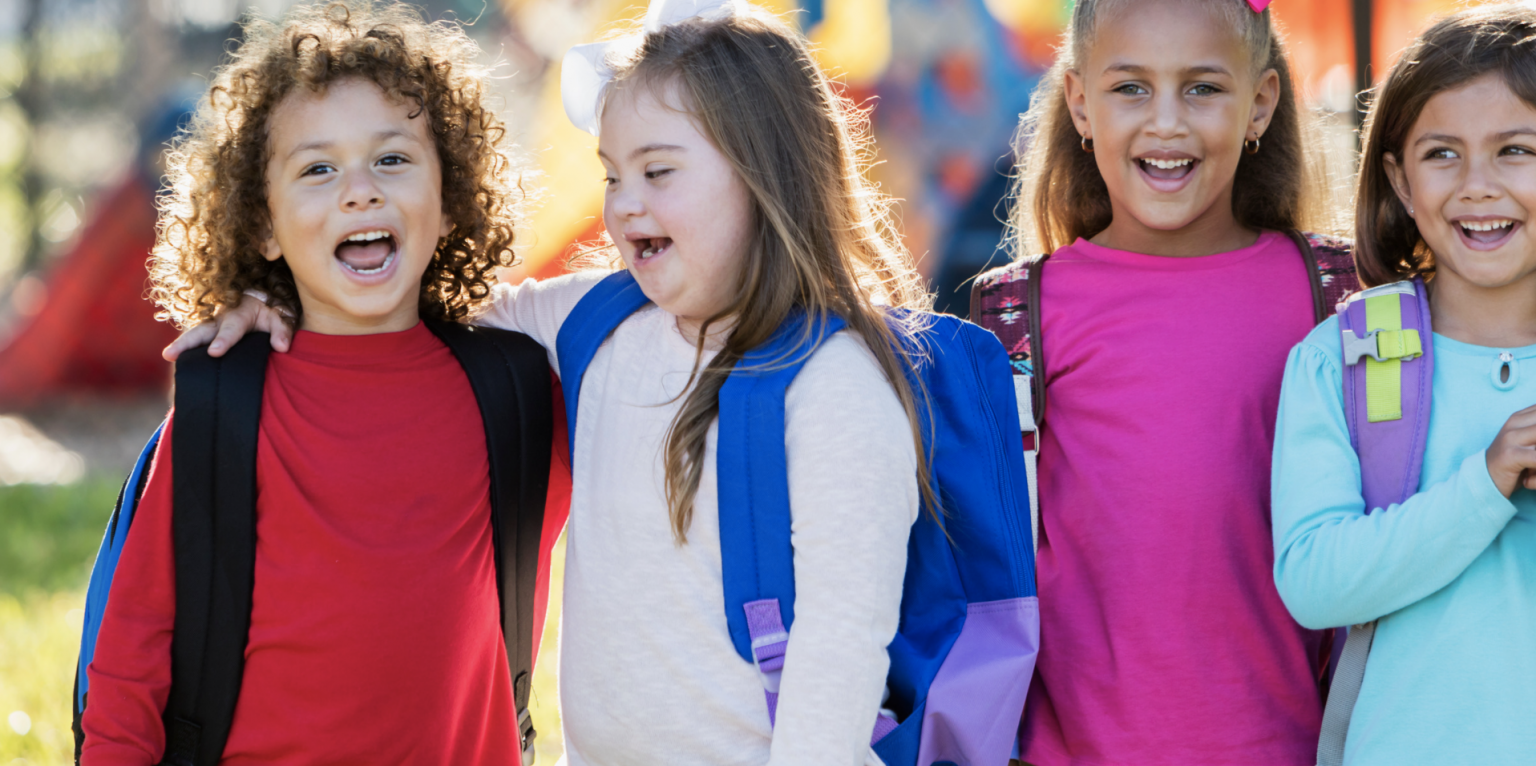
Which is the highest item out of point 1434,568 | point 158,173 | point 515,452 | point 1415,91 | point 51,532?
point 158,173

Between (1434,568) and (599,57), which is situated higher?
(599,57)

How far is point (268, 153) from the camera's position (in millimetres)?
2242

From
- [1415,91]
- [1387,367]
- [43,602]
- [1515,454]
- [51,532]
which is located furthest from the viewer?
[51,532]

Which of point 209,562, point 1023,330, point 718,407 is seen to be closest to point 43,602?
point 209,562

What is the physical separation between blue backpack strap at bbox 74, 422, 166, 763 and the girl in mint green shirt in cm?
176

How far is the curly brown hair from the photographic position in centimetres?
223

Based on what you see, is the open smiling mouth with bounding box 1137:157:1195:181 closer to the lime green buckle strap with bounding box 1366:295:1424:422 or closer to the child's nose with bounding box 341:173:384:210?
the lime green buckle strap with bounding box 1366:295:1424:422

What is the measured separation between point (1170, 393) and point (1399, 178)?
1.67 feet

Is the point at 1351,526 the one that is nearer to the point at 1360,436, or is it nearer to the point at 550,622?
the point at 1360,436

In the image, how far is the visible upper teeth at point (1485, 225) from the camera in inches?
75.0

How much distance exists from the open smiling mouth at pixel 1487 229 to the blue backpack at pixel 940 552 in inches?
28.5

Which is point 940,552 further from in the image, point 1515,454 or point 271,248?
point 271,248

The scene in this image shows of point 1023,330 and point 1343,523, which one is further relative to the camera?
point 1023,330

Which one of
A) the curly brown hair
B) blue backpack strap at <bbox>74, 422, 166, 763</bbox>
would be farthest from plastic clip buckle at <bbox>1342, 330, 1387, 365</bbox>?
blue backpack strap at <bbox>74, 422, 166, 763</bbox>
